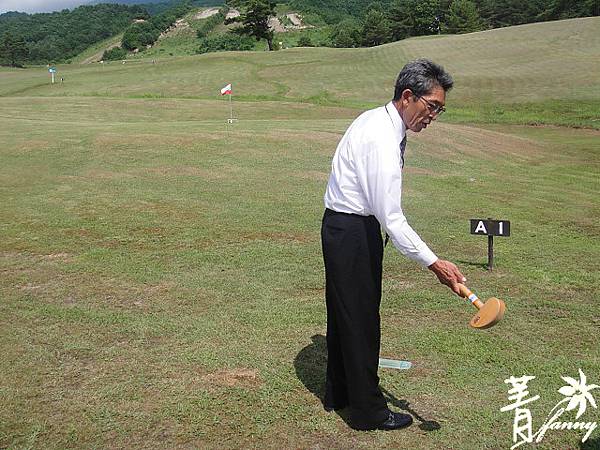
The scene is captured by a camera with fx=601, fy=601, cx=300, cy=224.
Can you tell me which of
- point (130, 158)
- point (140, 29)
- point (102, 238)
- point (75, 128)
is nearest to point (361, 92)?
point (75, 128)

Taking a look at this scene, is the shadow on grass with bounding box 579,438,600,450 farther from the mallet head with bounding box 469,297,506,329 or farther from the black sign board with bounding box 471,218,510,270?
the black sign board with bounding box 471,218,510,270

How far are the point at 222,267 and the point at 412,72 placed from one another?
17.3ft

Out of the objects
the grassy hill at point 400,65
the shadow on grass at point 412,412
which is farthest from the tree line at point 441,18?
the shadow on grass at point 412,412

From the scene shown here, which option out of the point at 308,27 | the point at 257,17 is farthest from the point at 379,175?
the point at 308,27

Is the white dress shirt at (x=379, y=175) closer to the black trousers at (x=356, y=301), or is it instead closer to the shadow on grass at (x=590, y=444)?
the black trousers at (x=356, y=301)

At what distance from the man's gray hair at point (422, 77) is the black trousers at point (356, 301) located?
0.92 meters

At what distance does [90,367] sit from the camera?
548cm

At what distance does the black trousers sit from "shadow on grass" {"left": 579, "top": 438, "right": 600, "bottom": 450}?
4.55 ft

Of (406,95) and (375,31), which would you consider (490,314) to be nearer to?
(406,95)

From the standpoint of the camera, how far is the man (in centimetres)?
387

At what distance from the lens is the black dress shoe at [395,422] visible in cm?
451

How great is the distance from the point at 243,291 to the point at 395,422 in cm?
345

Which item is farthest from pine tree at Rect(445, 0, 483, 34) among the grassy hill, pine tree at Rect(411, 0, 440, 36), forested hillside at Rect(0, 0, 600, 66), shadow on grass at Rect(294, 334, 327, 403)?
shadow on grass at Rect(294, 334, 327, 403)

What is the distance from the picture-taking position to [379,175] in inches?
150
